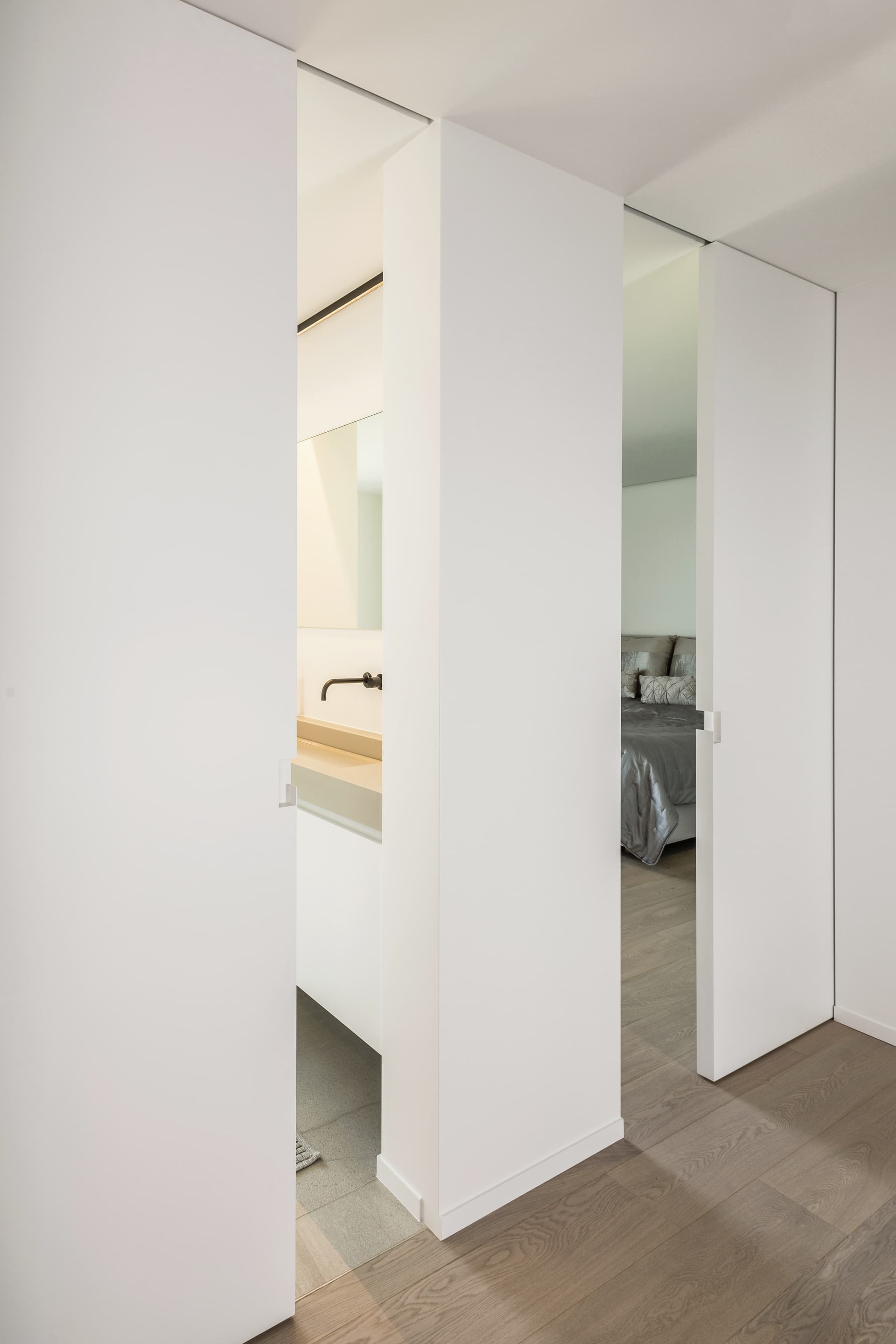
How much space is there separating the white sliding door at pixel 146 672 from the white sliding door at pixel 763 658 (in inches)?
52.8

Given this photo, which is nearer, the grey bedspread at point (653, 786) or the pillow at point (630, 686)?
the grey bedspread at point (653, 786)

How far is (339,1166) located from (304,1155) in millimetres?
94

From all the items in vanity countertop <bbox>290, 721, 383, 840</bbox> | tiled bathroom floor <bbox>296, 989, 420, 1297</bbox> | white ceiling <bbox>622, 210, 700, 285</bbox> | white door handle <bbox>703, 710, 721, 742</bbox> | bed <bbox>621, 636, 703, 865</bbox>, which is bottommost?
tiled bathroom floor <bbox>296, 989, 420, 1297</bbox>

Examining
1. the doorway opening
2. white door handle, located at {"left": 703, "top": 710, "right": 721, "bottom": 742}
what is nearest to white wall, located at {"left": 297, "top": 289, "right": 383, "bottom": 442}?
the doorway opening

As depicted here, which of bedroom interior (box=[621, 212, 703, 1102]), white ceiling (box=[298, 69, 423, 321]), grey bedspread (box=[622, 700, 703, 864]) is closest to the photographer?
white ceiling (box=[298, 69, 423, 321])

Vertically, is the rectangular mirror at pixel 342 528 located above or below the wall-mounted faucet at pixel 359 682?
above

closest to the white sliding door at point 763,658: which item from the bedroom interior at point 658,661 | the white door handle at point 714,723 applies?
the white door handle at point 714,723

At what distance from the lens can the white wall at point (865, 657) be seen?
262 centimetres

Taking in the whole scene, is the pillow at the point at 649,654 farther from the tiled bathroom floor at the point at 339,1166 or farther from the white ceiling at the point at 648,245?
the tiled bathroom floor at the point at 339,1166

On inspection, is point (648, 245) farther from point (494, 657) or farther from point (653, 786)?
point (653, 786)

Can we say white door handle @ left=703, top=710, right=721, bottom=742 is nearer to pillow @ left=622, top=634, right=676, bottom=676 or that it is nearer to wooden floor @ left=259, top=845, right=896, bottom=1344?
wooden floor @ left=259, top=845, right=896, bottom=1344

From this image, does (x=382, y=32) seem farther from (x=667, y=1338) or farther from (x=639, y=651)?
(x=639, y=651)

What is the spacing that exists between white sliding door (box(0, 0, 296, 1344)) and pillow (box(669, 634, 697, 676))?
16.6 ft

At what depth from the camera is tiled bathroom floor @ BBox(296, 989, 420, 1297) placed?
5.75 ft
